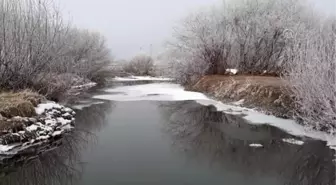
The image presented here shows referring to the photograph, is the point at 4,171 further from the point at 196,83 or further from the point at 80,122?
the point at 196,83

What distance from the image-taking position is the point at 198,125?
41.0 ft

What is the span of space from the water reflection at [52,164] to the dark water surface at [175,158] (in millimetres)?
19

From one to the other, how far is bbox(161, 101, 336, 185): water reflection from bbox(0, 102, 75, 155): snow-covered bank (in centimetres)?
373

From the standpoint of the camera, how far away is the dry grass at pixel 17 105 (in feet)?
31.4

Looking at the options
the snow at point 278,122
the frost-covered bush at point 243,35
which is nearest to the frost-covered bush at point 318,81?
the snow at point 278,122

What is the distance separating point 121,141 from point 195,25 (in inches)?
782

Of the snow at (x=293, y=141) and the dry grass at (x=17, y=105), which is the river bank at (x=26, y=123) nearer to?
the dry grass at (x=17, y=105)

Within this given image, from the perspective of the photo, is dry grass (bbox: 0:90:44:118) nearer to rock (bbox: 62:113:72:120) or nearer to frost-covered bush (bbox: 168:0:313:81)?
rock (bbox: 62:113:72:120)

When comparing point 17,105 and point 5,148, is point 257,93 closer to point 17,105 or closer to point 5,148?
point 17,105

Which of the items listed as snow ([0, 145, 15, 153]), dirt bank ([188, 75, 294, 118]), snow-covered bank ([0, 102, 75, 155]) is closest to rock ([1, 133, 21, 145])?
snow-covered bank ([0, 102, 75, 155])

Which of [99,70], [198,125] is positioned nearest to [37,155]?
[198,125]

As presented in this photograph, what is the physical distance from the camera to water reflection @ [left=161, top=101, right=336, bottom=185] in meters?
7.23

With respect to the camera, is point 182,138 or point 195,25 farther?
point 195,25

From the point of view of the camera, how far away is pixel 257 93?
16859mm
